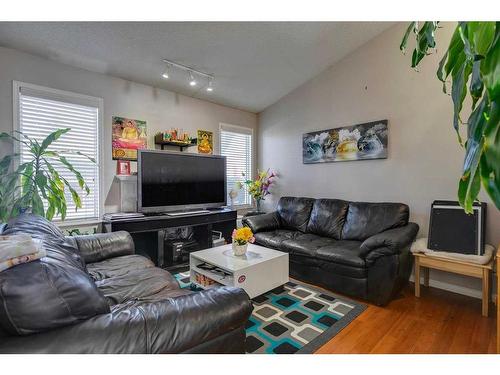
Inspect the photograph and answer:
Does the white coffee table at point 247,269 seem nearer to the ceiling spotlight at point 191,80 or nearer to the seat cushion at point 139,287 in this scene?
the seat cushion at point 139,287

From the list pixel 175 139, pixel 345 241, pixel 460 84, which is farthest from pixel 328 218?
pixel 460 84

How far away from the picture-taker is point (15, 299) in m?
0.88

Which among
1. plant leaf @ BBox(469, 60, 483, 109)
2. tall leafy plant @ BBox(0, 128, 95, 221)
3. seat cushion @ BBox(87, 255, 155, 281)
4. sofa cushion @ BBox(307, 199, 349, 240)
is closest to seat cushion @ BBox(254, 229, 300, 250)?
sofa cushion @ BBox(307, 199, 349, 240)

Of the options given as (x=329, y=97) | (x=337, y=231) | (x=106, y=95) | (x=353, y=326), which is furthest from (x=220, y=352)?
(x=329, y=97)

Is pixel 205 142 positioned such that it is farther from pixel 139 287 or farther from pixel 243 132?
pixel 139 287

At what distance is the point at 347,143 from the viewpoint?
11.7 feet

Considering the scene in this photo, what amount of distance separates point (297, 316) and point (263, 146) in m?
3.25

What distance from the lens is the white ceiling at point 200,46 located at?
2.49 m

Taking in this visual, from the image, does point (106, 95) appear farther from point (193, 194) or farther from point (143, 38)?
point (193, 194)

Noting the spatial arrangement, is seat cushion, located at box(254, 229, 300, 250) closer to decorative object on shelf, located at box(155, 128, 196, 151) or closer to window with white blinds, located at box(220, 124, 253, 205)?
window with white blinds, located at box(220, 124, 253, 205)

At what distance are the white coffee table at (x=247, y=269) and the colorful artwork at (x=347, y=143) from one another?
5.94 feet

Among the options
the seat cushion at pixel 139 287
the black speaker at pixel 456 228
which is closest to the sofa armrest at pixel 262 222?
the seat cushion at pixel 139 287

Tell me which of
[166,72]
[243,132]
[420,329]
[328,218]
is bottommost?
[420,329]

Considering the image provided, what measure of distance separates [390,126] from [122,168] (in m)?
3.36
